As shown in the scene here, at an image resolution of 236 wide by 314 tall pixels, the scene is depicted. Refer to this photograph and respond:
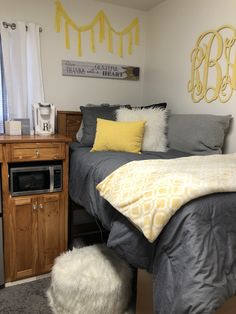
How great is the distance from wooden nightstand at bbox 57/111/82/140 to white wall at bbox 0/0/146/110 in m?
0.18

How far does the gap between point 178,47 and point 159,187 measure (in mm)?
1870

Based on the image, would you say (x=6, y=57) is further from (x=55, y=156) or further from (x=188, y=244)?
(x=188, y=244)

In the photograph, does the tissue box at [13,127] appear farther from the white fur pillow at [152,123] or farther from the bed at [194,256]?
the bed at [194,256]

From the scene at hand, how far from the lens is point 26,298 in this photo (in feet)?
6.03

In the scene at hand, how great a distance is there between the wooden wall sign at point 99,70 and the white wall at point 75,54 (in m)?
0.04

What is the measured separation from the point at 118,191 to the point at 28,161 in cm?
96

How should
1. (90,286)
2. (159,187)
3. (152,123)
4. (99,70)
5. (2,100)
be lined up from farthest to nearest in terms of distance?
1. (99,70)
2. (2,100)
3. (152,123)
4. (90,286)
5. (159,187)

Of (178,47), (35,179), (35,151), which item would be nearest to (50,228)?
(35,179)

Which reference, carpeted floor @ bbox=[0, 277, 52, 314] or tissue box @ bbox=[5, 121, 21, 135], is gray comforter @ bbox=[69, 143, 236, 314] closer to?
carpeted floor @ bbox=[0, 277, 52, 314]

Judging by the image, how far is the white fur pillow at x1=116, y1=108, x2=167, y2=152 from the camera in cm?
227

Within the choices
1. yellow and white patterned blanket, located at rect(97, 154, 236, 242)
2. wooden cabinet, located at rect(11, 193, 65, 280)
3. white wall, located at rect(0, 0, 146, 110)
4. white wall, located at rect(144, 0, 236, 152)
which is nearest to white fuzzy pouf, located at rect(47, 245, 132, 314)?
wooden cabinet, located at rect(11, 193, 65, 280)

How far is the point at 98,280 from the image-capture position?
5.11 ft

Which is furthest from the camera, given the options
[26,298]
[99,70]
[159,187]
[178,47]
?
[99,70]

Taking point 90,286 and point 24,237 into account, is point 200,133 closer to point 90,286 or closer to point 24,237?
point 90,286
